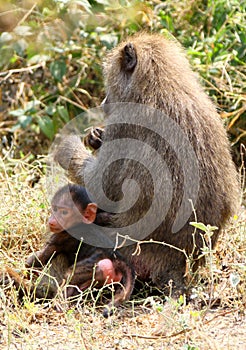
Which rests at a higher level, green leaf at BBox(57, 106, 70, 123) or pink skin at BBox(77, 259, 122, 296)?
pink skin at BBox(77, 259, 122, 296)

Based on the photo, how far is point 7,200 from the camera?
5.20 meters

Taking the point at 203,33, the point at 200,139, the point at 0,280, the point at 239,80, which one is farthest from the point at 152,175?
the point at 203,33

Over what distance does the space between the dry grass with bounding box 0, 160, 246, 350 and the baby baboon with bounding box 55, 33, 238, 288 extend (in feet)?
0.85

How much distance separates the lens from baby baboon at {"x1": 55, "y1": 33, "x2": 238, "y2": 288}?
13.4 ft

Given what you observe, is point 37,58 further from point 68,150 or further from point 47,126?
point 68,150

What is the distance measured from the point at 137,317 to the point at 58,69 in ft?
11.3

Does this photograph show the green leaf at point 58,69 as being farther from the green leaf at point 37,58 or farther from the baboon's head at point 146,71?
the baboon's head at point 146,71

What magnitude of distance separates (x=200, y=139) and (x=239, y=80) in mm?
2178

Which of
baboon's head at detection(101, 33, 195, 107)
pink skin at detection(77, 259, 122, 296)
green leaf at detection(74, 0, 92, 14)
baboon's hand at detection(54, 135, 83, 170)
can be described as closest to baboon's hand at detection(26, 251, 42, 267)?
pink skin at detection(77, 259, 122, 296)

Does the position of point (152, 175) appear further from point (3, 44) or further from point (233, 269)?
point (3, 44)

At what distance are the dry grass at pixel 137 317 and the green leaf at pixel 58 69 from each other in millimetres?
2269

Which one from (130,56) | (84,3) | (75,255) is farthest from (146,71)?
(84,3)

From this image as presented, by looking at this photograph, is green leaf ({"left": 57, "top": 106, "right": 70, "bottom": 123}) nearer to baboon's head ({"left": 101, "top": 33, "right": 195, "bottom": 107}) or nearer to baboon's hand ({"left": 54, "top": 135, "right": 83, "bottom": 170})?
baboon's hand ({"left": 54, "top": 135, "right": 83, "bottom": 170})

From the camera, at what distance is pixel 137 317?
3.85 meters
